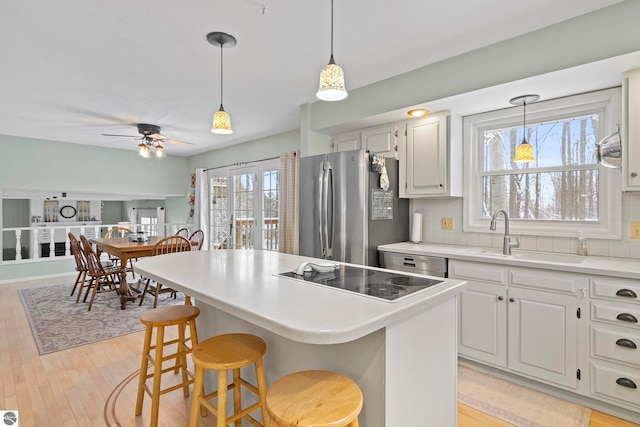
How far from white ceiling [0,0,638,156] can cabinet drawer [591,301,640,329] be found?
56.6 inches

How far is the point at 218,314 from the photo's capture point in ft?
6.45

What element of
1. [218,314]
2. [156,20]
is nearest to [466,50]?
[156,20]

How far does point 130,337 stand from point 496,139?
3.92 metres

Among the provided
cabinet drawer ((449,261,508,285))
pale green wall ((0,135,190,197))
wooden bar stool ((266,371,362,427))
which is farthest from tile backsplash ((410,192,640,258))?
pale green wall ((0,135,190,197))

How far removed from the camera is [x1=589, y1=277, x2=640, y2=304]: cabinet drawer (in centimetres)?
184

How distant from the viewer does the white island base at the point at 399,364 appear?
1.16 meters

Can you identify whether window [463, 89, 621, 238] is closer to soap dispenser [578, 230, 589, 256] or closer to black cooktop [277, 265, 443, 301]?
soap dispenser [578, 230, 589, 256]

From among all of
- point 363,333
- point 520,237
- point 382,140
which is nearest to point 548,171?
point 520,237

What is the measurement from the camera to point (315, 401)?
1.06m

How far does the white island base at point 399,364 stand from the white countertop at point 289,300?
0.29ft

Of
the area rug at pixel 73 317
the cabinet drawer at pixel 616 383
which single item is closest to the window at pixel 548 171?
the cabinet drawer at pixel 616 383

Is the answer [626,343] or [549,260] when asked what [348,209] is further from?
[626,343]

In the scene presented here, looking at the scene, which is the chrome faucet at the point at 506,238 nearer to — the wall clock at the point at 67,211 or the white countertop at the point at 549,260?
the white countertop at the point at 549,260

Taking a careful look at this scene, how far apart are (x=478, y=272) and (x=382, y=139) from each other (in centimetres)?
159
